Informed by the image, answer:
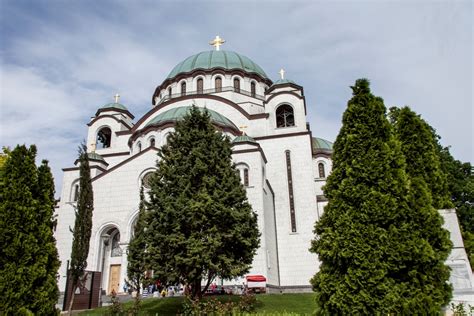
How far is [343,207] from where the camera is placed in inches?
Answer: 311

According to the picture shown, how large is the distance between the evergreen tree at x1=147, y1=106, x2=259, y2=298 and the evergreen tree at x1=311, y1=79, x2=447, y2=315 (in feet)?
11.8

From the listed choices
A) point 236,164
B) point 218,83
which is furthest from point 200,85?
point 236,164

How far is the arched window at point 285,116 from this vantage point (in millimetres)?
26594

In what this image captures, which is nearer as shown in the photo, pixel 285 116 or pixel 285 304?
pixel 285 304

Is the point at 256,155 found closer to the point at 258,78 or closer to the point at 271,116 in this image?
the point at 271,116

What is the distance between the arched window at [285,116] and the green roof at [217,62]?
5.90 metres

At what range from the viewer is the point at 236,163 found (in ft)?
66.8

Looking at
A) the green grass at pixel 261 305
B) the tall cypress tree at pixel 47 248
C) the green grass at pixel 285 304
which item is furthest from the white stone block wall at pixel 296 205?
the tall cypress tree at pixel 47 248

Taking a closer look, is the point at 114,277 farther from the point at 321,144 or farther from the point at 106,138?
the point at 321,144

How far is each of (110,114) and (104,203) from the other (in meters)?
10.8

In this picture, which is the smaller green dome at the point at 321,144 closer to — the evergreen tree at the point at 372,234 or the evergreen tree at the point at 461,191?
the evergreen tree at the point at 461,191

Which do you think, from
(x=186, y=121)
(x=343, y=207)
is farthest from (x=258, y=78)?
(x=343, y=207)

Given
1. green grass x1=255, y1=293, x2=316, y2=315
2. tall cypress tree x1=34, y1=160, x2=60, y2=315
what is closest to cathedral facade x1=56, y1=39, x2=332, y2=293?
green grass x1=255, y1=293, x2=316, y2=315

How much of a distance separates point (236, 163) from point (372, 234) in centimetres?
1334
